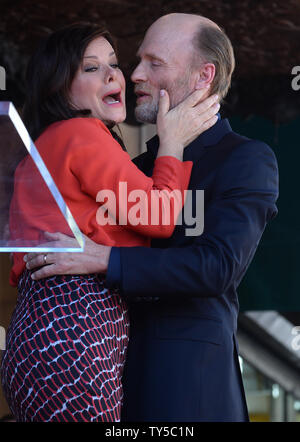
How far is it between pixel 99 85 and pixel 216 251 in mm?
510

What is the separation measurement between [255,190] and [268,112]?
255 centimetres

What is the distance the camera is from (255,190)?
162 cm

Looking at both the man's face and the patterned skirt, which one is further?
the man's face

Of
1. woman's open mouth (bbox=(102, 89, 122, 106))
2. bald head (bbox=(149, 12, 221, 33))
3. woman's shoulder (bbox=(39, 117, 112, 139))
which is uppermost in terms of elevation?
bald head (bbox=(149, 12, 221, 33))

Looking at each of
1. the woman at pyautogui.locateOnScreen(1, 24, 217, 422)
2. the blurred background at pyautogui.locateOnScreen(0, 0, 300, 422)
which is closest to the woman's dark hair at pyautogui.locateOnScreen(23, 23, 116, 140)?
the woman at pyautogui.locateOnScreen(1, 24, 217, 422)

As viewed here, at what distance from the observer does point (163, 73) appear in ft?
6.18

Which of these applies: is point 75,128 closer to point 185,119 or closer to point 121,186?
point 121,186

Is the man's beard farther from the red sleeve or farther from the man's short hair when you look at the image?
the red sleeve

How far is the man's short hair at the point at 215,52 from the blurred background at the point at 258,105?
1425 millimetres

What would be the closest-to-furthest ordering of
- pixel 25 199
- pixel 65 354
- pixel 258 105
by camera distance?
pixel 25 199 < pixel 65 354 < pixel 258 105

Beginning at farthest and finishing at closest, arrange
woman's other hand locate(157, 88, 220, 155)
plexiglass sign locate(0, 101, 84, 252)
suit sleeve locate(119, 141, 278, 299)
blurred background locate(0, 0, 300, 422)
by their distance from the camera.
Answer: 1. blurred background locate(0, 0, 300, 422)
2. woman's other hand locate(157, 88, 220, 155)
3. suit sleeve locate(119, 141, 278, 299)
4. plexiglass sign locate(0, 101, 84, 252)

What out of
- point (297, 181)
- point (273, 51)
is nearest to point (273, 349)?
point (297, 181)

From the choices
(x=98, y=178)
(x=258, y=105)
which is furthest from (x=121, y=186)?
(x=258, y=105)

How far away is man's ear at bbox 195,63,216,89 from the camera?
1870mm
